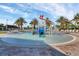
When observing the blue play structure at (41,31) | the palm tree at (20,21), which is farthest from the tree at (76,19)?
the palm tree at (20,21)

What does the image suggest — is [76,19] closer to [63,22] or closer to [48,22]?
[63,22]

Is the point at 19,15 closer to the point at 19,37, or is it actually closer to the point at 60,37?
the point at 19,37

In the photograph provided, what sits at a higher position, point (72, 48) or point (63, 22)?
point (63, 22)

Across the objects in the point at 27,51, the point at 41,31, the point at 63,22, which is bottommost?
the point at 27,51

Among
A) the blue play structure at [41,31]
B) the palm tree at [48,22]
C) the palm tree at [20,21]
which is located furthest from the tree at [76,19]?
the palm tree at [20,21]

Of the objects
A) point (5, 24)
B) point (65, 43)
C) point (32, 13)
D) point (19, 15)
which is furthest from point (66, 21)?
point (5, 24)

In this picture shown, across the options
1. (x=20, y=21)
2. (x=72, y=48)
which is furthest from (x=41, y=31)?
(x=72, y=48)

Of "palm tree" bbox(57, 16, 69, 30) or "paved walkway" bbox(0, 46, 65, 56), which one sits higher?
"palm tree" bbox(57, 16, 69, 30)

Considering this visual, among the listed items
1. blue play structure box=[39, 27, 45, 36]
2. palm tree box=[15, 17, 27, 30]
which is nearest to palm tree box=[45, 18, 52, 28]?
blue play structure box=[39, 27, 45, 36]

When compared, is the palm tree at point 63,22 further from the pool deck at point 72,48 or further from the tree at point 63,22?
the pool deck at point 72,48

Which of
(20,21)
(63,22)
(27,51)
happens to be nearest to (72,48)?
(63,22)

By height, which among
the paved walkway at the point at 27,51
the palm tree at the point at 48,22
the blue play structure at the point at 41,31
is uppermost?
the palm tree at the point at 48,22

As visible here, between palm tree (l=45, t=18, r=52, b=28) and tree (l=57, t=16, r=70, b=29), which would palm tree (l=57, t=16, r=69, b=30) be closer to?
tree (l=57, t=16, r=70, b=29)

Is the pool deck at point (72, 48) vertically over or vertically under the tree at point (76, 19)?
under
